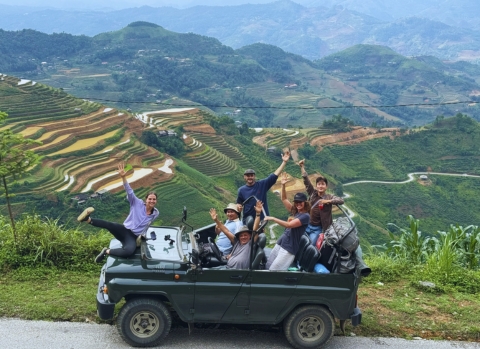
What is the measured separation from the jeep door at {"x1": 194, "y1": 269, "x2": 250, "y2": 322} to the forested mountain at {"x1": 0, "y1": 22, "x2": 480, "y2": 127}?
104 m

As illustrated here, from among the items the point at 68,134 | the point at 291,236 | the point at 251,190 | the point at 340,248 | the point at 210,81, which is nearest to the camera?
the point at 340,248

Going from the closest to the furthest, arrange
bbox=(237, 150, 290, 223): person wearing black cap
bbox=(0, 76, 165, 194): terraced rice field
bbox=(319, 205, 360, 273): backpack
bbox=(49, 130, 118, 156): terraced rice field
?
bbox=(319, 205, 360, 273): backpack, bbox=(237, 150, 290, 223): person wearing black cap, bbox=(0, 76, 165, 194): terraced rice field, bbox=(49, 130, 118, 156): terraced rice field

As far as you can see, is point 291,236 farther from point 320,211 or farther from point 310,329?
point 310,329

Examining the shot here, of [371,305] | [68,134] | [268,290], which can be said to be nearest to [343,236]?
[268,290]

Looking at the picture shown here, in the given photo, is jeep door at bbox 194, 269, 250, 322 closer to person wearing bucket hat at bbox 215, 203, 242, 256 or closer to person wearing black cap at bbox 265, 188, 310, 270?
person wearing black cap at bbox 265, 188, 310, 270

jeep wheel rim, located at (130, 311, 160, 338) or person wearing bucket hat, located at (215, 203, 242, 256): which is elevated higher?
person wearing bucket hat, located at (215, 203, 242, 256)

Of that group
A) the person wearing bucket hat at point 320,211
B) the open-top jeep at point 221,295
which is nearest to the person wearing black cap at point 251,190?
the person wearing bucket hat at point 320,211

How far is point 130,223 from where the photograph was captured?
632 cm

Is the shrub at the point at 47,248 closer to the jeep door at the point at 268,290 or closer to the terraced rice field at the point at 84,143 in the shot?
the jeep door at the point at 268,290

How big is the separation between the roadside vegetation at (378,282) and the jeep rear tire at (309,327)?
64 cm

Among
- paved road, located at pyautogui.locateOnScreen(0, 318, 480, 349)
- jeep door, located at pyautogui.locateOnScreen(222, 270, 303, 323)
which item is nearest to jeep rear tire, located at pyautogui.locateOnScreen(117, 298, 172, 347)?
paved road, located at pyautogui.locateOnScreen(0, 318, 480, 349)

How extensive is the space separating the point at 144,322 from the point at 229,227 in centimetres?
162

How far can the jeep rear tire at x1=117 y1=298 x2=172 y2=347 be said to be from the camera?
5512 mm

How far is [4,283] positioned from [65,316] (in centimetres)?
146
